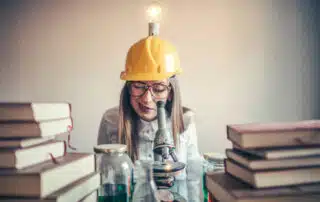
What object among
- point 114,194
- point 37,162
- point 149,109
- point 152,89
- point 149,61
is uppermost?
point 149,61

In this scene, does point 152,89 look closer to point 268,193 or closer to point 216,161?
point 216,161

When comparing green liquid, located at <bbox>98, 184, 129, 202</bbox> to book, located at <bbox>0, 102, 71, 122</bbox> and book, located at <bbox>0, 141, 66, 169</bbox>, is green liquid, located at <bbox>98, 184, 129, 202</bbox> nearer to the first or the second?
book, located at <bbox>0, 141, 66, 169</bbox>

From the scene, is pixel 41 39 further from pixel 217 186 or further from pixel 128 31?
pixel 217 186

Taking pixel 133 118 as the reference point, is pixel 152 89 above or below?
above

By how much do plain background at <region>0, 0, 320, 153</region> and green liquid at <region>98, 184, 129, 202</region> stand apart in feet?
5.46

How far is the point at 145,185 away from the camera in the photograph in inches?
29.3

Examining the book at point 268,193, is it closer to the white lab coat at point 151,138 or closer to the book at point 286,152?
the book at point 286,152

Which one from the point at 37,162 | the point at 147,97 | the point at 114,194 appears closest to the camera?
the point at 37,162

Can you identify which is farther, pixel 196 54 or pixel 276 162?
pixel 196 54

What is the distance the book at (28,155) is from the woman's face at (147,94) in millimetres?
811

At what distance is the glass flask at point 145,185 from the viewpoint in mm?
729

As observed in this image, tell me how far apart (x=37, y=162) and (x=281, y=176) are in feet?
1.79

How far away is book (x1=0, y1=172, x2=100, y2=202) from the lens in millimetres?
602

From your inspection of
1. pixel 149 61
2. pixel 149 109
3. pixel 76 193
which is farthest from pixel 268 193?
pixel 149 109
